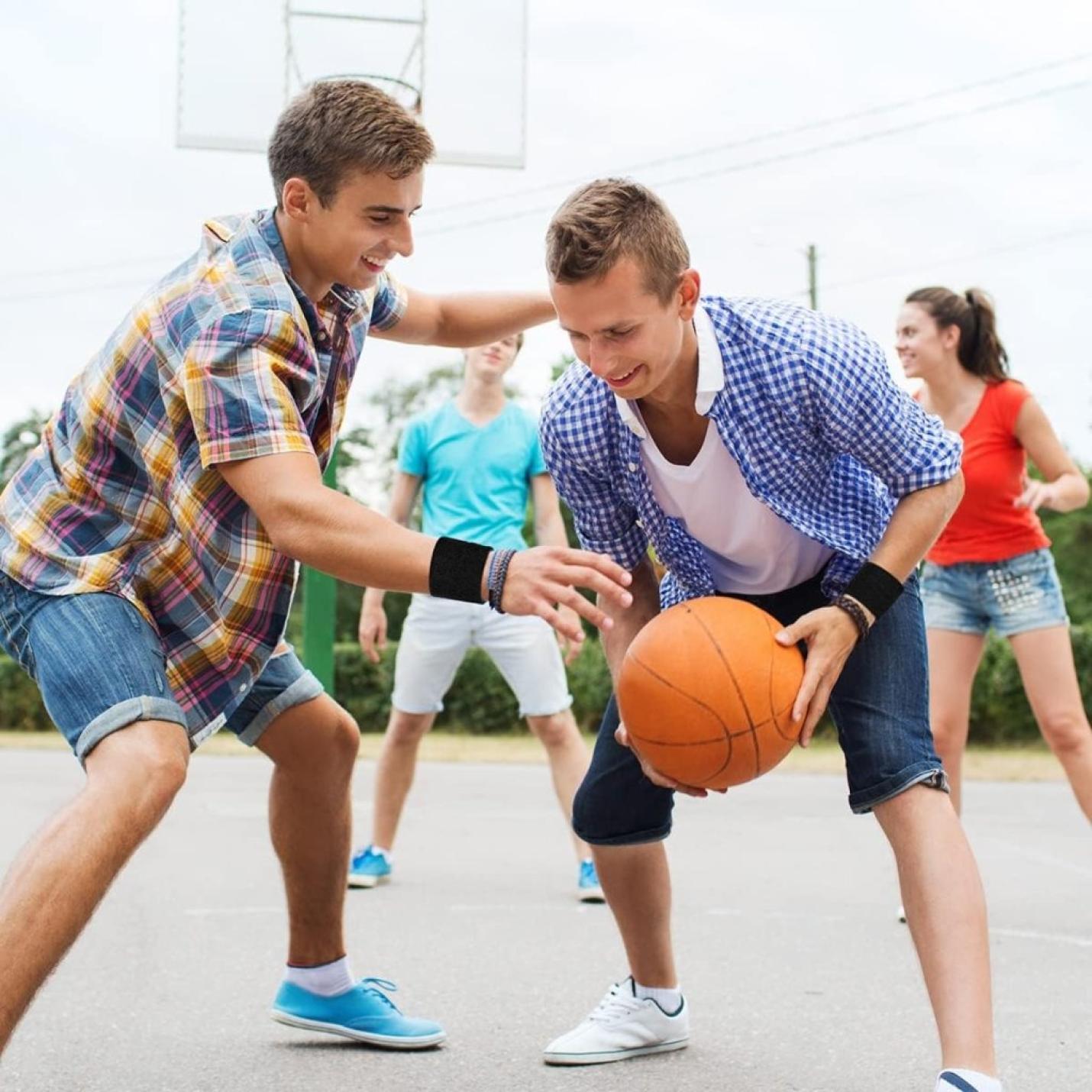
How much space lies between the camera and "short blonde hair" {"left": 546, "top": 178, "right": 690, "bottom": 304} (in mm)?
3496

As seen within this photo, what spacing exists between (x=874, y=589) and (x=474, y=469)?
3986mm

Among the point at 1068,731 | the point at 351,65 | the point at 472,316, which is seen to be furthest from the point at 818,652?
the point at 351,65

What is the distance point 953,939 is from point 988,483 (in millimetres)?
3218

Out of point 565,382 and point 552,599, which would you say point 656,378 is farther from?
point 552,599

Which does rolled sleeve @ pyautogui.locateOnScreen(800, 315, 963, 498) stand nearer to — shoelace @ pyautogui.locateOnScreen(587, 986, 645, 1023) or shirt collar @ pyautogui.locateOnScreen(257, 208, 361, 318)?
shirt collar @ pyautogui.locateOnScreen(257, 208, 361, 318)

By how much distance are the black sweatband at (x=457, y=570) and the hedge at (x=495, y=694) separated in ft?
51.2

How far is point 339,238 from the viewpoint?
3.62 m

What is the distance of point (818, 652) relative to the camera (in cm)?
357

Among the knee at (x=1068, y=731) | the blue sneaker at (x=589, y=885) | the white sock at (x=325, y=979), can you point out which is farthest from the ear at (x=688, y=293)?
the blue sneaker at (x=589, y=885)

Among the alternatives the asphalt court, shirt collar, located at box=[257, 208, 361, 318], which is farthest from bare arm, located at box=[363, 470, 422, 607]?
shirt collar, located at box=[257, 208, 361, 318]

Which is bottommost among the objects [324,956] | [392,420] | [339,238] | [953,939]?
[392,420]

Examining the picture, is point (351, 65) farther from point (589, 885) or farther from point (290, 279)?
point (290, 279)

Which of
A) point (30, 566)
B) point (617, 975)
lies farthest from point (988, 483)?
point (30, 566)

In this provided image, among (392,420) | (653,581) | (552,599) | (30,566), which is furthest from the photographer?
(392,420)
